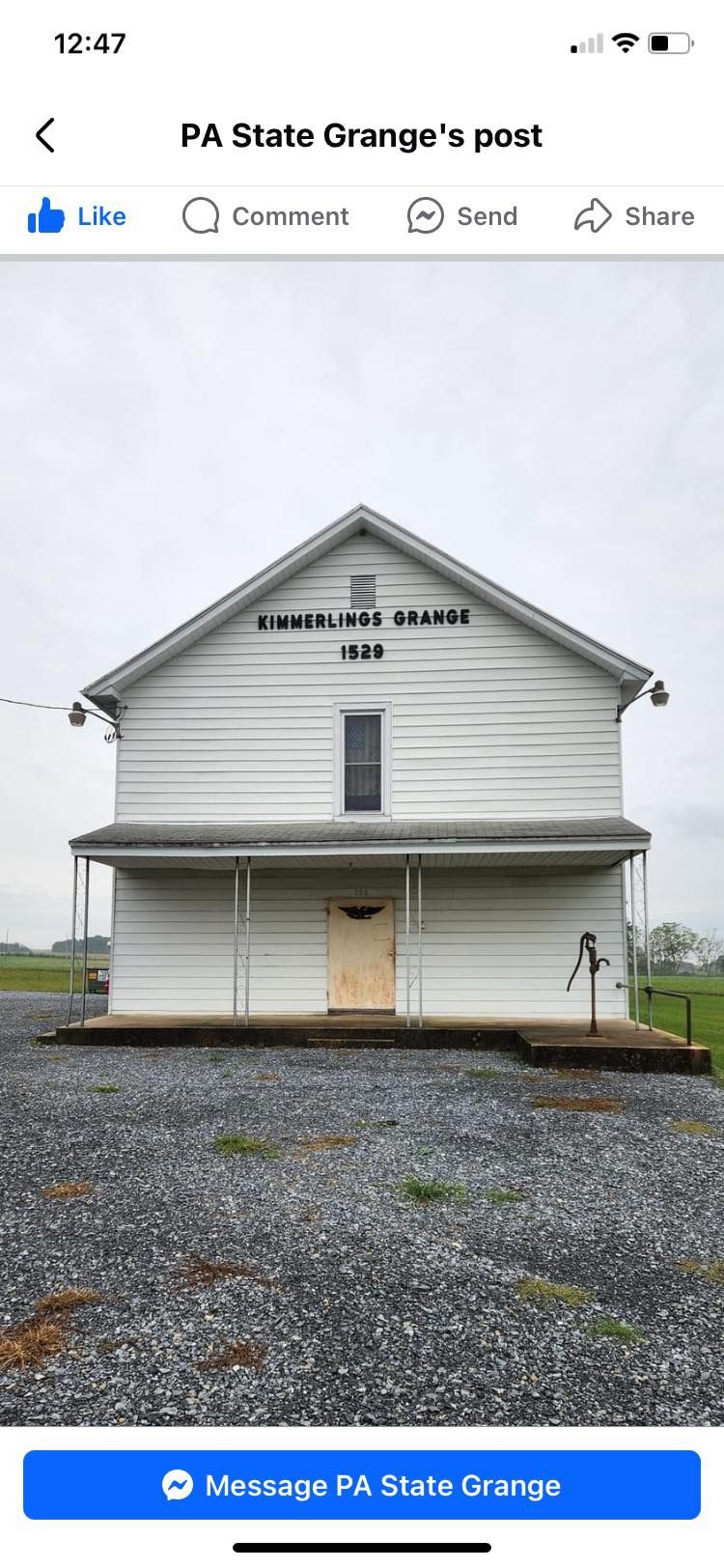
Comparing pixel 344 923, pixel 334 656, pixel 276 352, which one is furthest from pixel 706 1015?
pixel 276 352

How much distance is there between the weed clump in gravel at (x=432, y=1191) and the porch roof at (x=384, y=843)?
6.15 m

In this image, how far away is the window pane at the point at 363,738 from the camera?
13.6 metres

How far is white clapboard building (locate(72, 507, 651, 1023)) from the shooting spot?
12.9m

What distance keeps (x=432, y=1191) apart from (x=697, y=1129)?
10.9ft

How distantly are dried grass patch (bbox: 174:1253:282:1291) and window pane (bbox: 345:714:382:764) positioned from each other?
9.93 m

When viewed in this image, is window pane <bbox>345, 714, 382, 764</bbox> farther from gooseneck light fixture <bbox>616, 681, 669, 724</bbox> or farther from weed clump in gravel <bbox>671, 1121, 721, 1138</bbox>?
weed clump in gravel <bbox>671, 1121, 721, 1138</bbox>

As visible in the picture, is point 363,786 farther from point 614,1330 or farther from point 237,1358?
point 237,1358

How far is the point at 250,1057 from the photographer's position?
1048cm

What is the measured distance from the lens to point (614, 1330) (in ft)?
11.5
